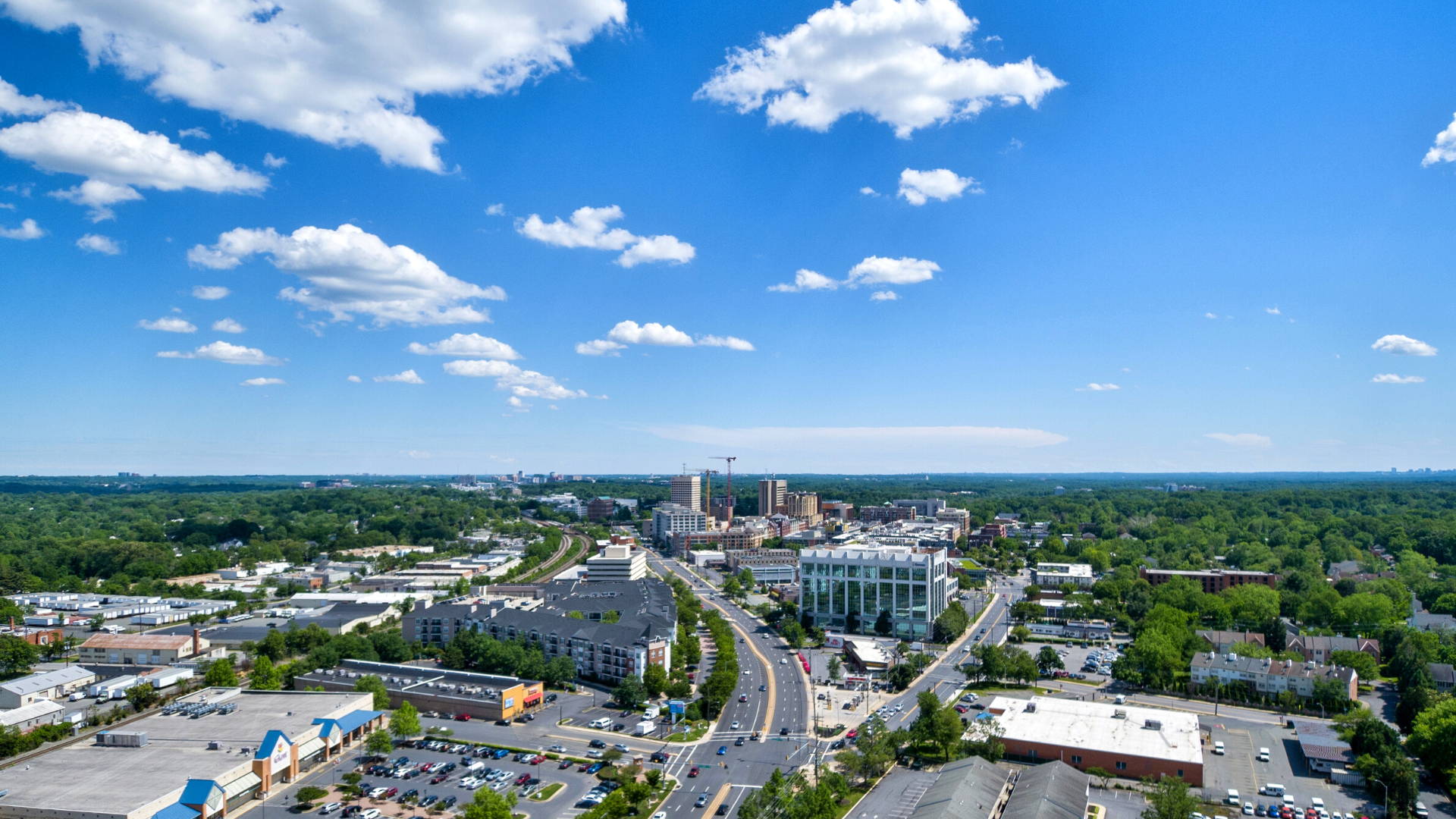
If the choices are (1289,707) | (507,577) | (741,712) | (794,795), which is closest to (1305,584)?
(1289,707)

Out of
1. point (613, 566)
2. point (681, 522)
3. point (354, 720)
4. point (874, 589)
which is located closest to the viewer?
point (354, 720)

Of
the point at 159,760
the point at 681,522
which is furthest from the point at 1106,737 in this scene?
the point at 681,522

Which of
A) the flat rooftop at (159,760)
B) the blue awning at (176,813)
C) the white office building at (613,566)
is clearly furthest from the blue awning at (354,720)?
the white office building at (613,566)

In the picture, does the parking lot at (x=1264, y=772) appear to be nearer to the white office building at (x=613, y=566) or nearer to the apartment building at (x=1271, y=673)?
the apartment building at (x=1271, y=673)

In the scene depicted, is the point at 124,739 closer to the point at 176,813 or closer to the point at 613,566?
the point at 176,813

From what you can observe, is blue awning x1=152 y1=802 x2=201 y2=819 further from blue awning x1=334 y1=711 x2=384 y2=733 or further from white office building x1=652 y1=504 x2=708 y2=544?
white office building x1=652 y1=504 x2=708 y2=544
